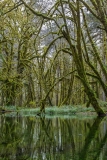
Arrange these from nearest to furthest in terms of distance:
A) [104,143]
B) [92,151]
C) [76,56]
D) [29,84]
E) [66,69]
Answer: [92,151] < [104,143] < [76,56] < [29,84] < [66,69]

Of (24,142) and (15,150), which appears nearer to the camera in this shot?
(15,150)

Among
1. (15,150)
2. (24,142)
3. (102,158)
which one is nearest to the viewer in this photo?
(102,158)

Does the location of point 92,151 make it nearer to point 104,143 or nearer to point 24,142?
point 104,143

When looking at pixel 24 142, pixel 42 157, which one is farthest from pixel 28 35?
pixel 42 157

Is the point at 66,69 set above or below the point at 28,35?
below

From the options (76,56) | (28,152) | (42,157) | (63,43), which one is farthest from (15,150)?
(63,43)

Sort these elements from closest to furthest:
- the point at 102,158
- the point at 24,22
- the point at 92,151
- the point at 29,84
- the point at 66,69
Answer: the point at 102,158 < the point at 92,151 < the point at 24,22 < the point at 29,84 < the point at 66,69

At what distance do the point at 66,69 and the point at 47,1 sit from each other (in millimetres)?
7524

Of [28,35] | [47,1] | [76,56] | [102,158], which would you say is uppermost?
[47,1]

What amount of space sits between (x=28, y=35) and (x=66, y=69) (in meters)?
6.38

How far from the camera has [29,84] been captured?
73.8 ft

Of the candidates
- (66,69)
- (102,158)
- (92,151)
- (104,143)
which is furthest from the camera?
(66,69)

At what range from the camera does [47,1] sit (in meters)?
18.1

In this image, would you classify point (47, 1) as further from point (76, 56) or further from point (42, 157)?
point (42, 157)
